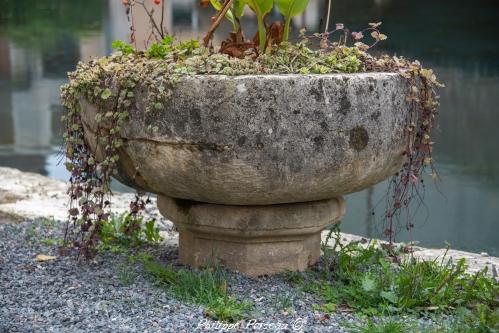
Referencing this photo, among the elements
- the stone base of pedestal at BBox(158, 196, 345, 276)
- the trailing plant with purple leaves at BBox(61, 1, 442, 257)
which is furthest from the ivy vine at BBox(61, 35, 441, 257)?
the stone base of pedestal at BBox(158, 196, 345, 276)

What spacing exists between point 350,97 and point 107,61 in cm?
100

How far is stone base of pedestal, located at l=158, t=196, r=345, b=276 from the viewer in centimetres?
293

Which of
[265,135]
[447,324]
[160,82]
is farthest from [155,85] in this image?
[447,324]

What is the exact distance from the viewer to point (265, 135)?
104 inches

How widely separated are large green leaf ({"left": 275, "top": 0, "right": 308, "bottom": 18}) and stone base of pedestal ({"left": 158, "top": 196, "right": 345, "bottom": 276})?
74cm

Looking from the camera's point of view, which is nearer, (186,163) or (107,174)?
(186,163)

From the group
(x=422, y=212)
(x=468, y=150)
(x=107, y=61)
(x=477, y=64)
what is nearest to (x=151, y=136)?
(x=107, y=61)

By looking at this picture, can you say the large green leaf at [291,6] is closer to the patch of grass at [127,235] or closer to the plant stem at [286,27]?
the plant stem at [286,27]

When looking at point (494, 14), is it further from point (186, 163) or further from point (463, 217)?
point (186, 163)

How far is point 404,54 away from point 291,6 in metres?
7.88

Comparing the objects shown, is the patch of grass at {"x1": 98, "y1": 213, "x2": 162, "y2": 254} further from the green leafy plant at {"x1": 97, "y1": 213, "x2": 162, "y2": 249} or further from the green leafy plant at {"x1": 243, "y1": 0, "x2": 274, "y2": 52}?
the green leafy plant at {"x1": 243, "y1": 0, "x2": 274, "y2": 52}

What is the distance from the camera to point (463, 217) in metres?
5.19

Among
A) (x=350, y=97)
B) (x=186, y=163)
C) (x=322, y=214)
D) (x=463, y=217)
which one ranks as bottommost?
(x=463, y=217)

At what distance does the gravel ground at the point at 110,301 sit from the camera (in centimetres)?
253
